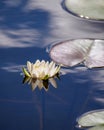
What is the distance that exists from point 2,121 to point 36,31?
24.1 inches

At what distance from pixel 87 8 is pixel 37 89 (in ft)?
2.12

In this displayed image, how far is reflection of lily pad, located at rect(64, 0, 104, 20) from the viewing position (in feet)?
5.83

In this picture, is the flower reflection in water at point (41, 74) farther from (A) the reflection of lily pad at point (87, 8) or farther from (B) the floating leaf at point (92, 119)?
(A) the reflection of lily pad at point (87, 8)

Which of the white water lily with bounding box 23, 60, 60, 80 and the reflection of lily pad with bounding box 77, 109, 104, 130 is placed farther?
A: the white water lily with bounding box 23, 60, 60, 80

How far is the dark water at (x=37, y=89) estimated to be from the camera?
3.87 feet

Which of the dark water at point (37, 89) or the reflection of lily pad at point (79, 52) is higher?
the reflection of lily pad at point (79, 52)

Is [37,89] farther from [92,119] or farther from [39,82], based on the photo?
[92,119]

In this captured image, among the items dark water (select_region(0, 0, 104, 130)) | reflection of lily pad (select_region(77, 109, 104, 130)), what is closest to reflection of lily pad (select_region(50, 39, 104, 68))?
dark water (select_region(0, 0, 104, 130))

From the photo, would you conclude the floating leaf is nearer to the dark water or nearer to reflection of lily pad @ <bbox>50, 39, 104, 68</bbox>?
the dark water

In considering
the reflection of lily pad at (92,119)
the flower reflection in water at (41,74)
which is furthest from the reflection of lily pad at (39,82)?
the reflection of lily pad at (92,119)

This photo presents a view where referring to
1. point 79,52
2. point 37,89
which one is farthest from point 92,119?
point 79,52

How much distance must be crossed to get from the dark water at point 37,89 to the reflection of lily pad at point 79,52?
0.03 metres

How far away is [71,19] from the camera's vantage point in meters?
1.78

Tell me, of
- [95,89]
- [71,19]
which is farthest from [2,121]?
[71,19]
